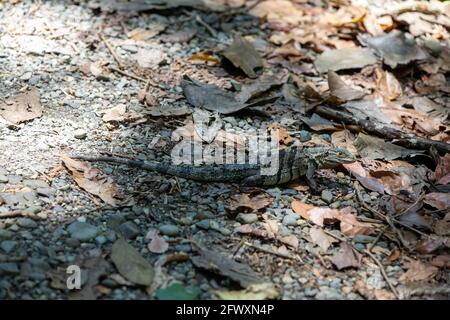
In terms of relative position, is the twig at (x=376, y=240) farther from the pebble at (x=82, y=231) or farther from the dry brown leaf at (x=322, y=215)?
the pebble at (x=82, y=231)

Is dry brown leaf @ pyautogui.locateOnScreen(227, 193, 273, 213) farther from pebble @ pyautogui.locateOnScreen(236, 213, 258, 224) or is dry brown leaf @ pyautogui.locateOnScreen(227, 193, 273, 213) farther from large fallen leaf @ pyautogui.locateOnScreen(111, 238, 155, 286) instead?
large fallen leaf @ pyautogui.locateOnScreen(111, 238, 155, 286)

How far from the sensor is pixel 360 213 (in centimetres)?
425

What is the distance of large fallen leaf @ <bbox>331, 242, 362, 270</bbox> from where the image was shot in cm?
375

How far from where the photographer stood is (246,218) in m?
4.04

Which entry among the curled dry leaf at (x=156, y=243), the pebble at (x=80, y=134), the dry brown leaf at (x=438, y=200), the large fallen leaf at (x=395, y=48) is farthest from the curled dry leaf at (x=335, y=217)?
the large fallen leaf at (x=395, y=48)

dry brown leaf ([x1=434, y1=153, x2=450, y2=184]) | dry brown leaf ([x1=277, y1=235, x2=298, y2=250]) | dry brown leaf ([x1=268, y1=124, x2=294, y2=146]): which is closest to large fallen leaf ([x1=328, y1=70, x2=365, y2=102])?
dry brown leaf ([x1=268, y1=124, x2=294, y2=146])

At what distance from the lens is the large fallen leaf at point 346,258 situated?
375 centimetres

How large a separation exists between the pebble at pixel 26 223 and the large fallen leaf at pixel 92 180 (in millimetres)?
463

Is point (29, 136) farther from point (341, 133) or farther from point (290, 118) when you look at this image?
point (341, 133)

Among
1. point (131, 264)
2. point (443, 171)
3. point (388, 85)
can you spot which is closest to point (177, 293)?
point (131, 264)

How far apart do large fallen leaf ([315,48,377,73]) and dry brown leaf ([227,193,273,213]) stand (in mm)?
2060

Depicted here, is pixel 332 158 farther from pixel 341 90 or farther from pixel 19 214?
pixel 19 214

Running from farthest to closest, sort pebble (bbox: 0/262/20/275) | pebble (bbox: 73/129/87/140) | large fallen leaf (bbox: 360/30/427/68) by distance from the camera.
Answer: large fallen leaf (bbox: 360/30/427/68)
pebble (bbox: 73/129/87/140)
pebble (bbox: 0/262/20/275)

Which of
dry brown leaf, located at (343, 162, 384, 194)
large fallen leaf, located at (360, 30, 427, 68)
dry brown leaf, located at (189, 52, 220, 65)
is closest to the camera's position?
dry brown leaf, located at (343, 162, 384, 194)
